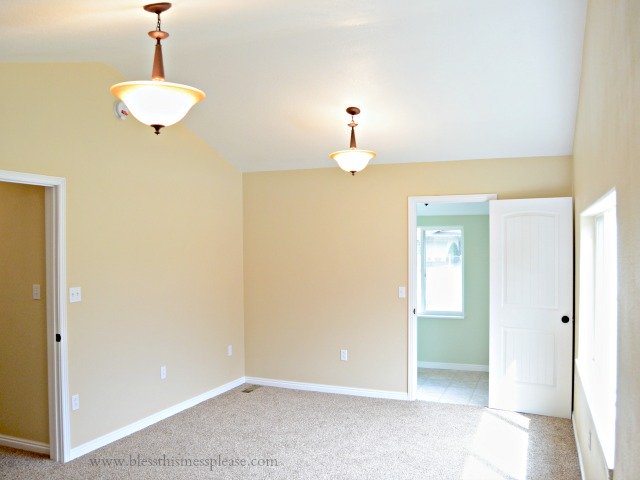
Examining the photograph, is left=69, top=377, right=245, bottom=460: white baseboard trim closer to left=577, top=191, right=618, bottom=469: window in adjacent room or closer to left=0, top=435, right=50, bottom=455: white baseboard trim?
left=0, top=435, right=50, bottom=455: white baseboard trim

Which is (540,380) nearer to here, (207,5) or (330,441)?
(330,441)

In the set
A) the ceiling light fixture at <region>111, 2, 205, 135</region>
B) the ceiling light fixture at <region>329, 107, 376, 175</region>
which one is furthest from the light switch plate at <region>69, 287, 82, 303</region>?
the ceiling light fixture at <region>329, 107, 376, 175</region>

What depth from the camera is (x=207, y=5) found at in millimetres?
2787

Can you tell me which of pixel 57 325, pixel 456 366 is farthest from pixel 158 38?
pixel 456 366

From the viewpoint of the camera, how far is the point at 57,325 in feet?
12.3

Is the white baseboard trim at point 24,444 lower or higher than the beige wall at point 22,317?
lower

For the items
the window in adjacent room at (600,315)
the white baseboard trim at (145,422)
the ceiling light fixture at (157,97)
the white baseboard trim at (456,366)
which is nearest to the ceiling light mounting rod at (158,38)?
the ceiling light fixture at (157,97)

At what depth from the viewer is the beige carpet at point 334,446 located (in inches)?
140

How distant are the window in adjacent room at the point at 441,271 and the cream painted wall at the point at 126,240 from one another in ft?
9.12

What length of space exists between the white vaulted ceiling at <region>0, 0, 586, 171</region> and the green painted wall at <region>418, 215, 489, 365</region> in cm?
193

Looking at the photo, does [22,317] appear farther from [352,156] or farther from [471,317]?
[471,317]

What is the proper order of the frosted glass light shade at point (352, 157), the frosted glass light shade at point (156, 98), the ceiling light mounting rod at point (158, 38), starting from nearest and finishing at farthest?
the frosted glass light shade at point (156, 98)
the ceiling light mounting rod at point (158, 38)
the frosted glass light shade at point (352, 157)

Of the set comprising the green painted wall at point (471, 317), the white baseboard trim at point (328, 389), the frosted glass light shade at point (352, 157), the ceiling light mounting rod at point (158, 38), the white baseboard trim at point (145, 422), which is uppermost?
the ceiling light mounting rod at point (158, 38)

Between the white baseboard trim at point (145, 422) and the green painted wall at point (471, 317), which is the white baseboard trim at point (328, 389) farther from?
the green painted wall at point (471, 317)
